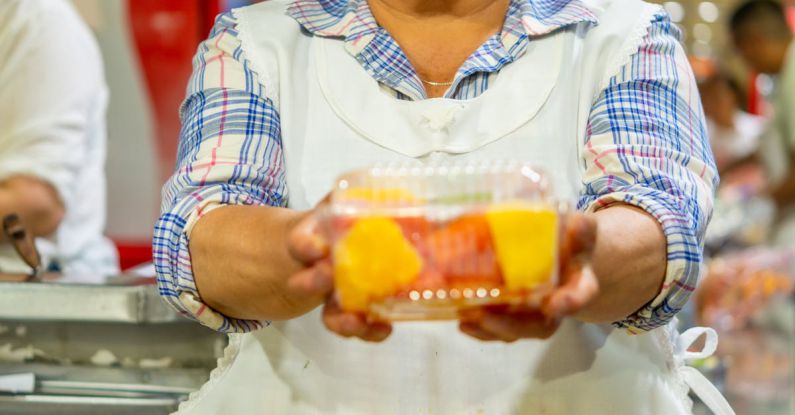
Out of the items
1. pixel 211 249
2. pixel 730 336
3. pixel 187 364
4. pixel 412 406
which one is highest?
pixel 211 249

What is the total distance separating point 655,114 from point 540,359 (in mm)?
336

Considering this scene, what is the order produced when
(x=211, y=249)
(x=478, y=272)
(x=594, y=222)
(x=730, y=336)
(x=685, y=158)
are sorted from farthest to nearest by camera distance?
(x=730, y=336)
(x=685, y=158)
(x=211, y=249)
(x=594, y=222)
(x=478, y=272)

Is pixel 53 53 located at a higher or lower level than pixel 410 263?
lower

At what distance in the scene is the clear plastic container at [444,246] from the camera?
798 mm

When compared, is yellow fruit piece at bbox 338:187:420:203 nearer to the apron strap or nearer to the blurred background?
the apron strap

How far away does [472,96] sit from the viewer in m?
1.38

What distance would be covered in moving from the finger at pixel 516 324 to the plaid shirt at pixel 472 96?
324 mm

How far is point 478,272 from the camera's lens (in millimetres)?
801

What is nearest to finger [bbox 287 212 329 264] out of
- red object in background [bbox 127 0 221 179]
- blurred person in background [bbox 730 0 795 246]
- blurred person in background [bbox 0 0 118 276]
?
blurred person in background [bbox 0 0 118 276]

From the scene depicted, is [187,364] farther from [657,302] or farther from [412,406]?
[657,302]

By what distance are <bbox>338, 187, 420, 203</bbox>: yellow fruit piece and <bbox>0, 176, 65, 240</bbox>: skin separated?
153cm

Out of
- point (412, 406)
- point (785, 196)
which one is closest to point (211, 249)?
point (412, 406)

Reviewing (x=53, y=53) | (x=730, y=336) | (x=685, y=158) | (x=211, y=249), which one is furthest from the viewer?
(x=730, y=336)

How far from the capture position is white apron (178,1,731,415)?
135 cm
